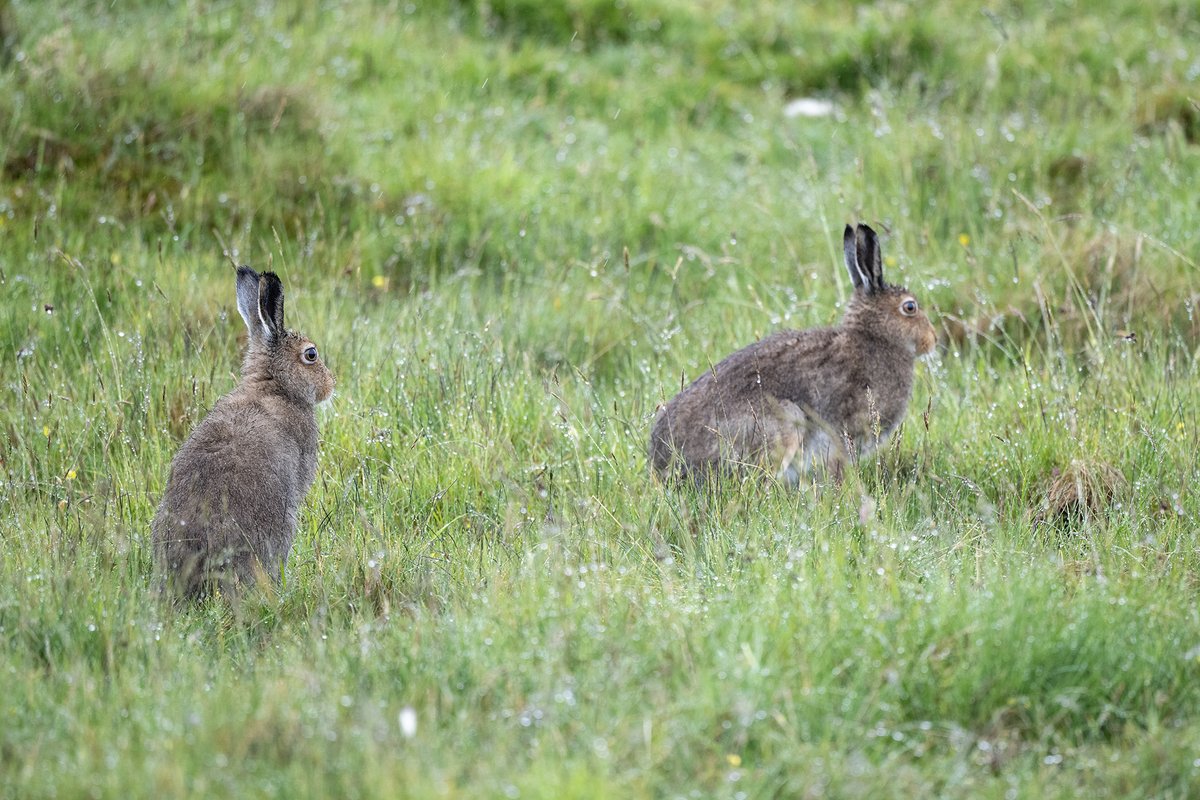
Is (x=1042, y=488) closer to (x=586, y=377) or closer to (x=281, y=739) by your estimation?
(x=586, y=377)

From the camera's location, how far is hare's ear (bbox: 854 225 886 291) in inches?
250

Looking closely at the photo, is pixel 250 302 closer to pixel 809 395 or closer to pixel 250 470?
pixel 250 470

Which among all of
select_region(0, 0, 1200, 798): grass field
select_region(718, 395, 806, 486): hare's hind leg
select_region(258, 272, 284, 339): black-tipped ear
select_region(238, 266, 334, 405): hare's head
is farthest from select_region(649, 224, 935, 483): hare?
select_region(258, 272, 284, 339): black-tipped ear

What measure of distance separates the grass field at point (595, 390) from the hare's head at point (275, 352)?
1.40ft

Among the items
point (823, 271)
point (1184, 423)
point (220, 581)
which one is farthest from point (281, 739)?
point (823, 271)

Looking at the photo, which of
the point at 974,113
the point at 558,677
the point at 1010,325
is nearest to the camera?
the point at 558,677

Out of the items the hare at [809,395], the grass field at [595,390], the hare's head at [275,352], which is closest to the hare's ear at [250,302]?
the hare's head at [275,352]

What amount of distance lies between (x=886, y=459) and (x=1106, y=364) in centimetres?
126

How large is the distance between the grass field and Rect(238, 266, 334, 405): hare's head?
0.43 m

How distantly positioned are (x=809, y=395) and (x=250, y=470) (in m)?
2.43

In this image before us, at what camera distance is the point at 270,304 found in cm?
545

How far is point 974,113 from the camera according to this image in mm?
9234

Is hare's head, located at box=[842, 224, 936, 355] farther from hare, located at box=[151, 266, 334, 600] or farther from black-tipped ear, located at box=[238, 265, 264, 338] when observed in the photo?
black-tipped ear, located at box=[238, 265, 264, 338]

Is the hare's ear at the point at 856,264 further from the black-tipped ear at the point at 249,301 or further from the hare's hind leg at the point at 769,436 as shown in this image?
the black-tipped ear at the point at 249,301
